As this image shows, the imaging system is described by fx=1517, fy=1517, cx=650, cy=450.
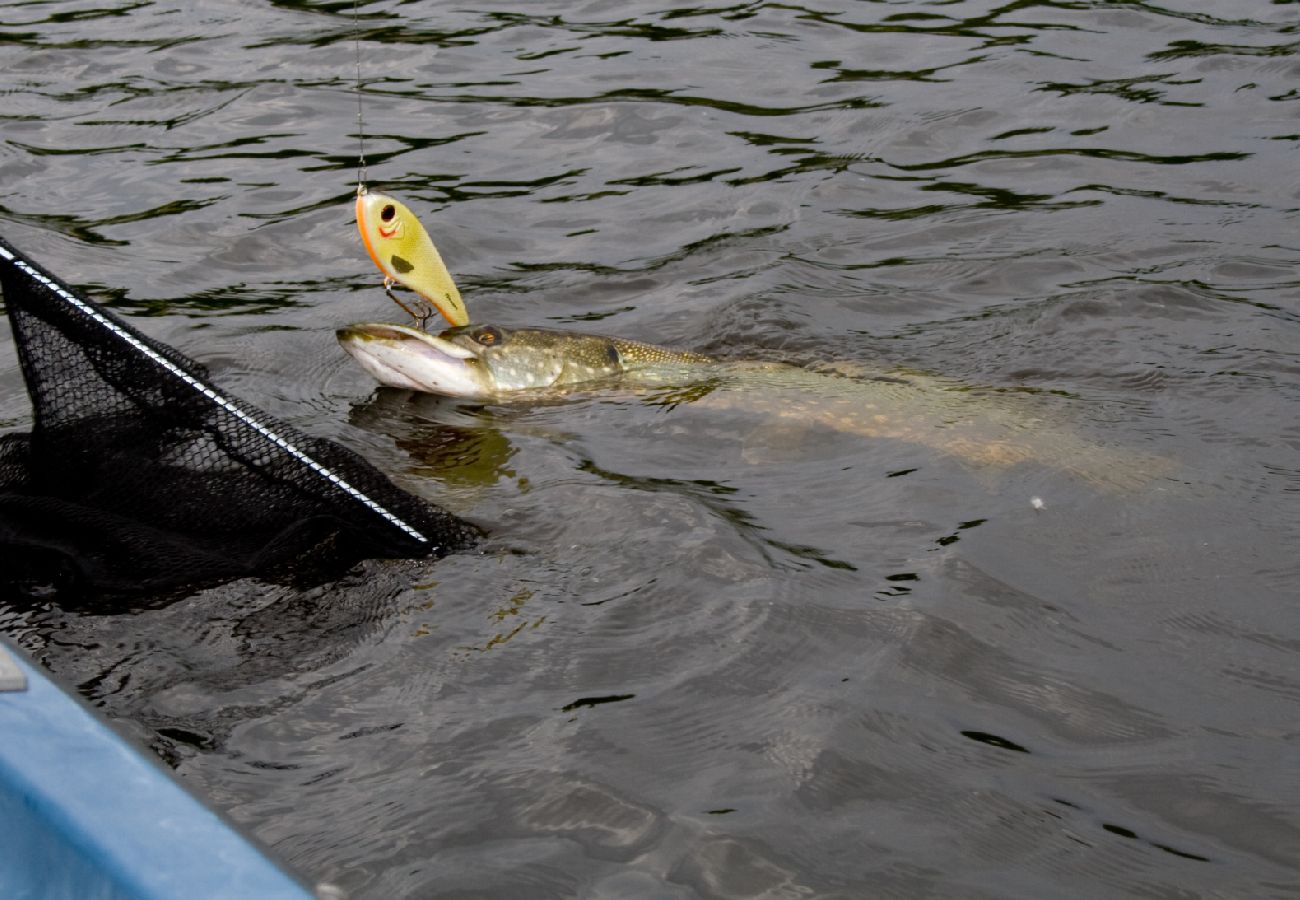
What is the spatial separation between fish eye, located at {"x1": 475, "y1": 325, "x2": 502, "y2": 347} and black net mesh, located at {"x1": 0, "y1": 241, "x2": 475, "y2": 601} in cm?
197

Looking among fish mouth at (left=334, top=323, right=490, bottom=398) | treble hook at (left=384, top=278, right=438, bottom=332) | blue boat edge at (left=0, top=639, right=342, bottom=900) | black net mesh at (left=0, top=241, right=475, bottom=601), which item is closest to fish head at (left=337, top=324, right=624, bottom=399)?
fish mouth at (left=334, top=323, right=490, bottom=398)

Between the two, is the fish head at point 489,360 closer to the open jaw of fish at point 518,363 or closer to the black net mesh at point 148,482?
the open jaw of fish at point 518,363

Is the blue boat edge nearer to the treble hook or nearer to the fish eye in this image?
the treble hook

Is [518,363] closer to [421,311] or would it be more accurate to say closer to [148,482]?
[421,311]

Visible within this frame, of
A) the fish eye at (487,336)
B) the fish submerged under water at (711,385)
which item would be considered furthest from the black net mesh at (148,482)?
the fish eye at (487,336)

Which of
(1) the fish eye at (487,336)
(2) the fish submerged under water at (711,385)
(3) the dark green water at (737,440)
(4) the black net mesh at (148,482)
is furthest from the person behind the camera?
(1) the fish eye at (487,336)

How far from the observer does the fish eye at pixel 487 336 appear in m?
6.87

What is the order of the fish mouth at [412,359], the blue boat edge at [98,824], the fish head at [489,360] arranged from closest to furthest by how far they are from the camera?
1. the blue boat edge at [98,824]
2. the fish mouth at [412,359]
3. the fish head at [489,360]

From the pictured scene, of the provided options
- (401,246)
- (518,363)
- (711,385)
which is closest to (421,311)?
(518,363)

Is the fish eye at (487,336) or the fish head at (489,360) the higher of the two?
the fish eye at (487,336)

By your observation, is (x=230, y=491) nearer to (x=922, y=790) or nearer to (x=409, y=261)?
(x=409, y=261)

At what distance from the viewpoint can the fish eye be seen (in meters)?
6.87

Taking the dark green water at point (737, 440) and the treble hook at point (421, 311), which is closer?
the dark green water at point (737, 440)

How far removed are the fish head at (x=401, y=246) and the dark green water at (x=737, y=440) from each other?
1.92 ft
